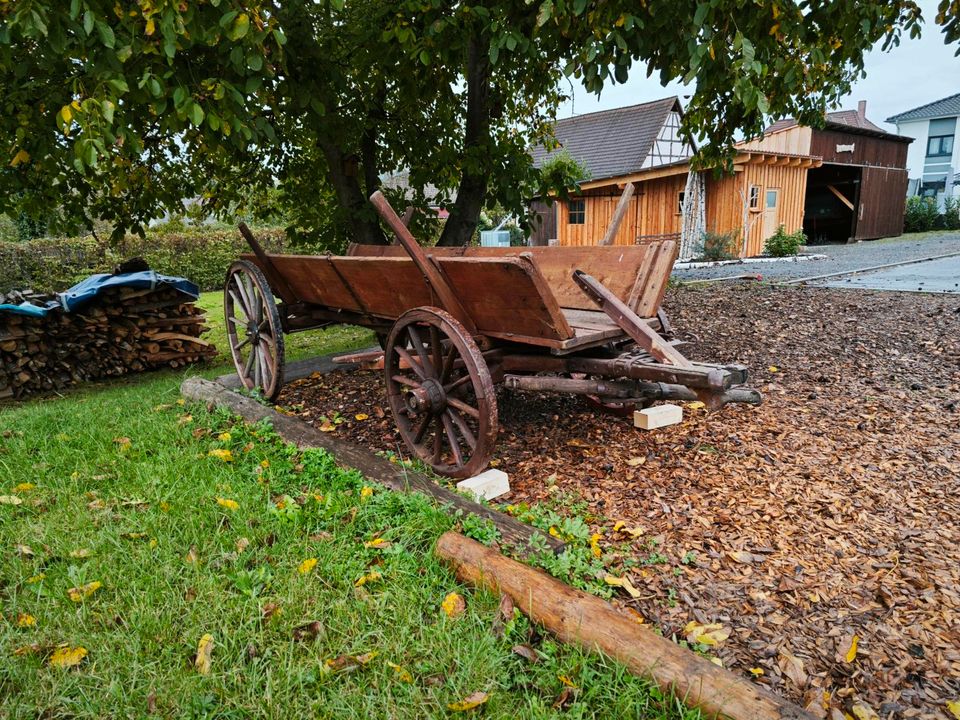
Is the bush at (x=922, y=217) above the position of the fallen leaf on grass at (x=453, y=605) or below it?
above

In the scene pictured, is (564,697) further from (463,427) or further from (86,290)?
(86,290)

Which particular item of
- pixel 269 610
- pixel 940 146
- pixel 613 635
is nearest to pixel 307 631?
pixel 269 610

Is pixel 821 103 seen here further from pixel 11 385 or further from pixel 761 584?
pixel 11 385

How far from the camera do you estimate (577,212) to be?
62.3ft

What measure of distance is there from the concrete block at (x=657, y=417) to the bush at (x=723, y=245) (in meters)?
13.7

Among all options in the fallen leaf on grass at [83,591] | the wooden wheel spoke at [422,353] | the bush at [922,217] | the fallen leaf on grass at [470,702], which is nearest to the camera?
the fallen leaf on grass at [470,702]

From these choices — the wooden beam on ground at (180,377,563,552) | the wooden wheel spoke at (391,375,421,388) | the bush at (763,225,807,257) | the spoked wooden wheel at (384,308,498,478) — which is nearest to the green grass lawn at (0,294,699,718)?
the wooden beam on ground at (180,377,563,552)

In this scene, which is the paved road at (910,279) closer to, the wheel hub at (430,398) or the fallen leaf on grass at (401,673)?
the wheel hub at (430,398)

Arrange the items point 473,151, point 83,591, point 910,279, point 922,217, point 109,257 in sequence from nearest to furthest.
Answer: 1. point 83,591
2. point 473,151
3. point 910,279
4. point 109,257
5. point 922,217

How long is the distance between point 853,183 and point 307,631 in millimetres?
25664

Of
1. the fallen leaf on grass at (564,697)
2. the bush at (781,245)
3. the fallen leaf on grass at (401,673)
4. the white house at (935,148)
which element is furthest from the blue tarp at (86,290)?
the white house at (935,148)

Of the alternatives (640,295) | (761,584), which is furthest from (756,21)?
(761,584)

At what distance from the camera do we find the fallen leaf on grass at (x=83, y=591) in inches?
83.8

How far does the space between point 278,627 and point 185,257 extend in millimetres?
15201
